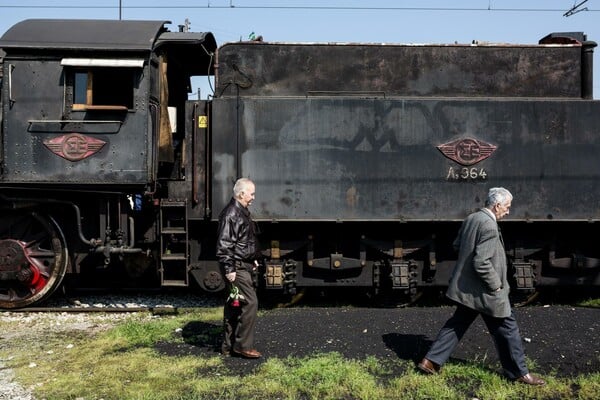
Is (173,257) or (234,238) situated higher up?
(234,238)

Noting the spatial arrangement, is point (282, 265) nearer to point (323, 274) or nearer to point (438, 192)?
point (323, 274)

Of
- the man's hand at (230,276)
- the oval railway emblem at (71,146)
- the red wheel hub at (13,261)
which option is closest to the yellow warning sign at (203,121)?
the oval railway emblem at (71,146)

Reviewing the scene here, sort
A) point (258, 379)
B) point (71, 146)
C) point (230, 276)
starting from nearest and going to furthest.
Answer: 1. point (258, 379)
2. point (230, 276)
3. point (71, 146)

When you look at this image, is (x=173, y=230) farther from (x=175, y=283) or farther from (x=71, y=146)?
(x=71, y=146)

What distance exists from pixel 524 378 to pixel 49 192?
6204 mm

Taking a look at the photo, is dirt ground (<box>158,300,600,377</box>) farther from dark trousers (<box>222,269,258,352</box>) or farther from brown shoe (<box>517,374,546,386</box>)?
brown shoe (<box>517,374,546,386</box>)

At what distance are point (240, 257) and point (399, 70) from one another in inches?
155

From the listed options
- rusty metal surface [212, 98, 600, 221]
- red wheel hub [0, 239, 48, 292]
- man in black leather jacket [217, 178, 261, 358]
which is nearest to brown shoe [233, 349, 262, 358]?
man in black leather jacket [217, 178, 261, 358]

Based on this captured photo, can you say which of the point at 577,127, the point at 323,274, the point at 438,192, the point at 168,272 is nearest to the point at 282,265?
the point at 323,274

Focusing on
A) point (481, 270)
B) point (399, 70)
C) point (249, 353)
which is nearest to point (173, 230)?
point (249, 353)

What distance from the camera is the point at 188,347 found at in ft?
19.1

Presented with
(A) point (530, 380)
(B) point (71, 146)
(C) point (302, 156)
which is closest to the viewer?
(A) point (530, 380)

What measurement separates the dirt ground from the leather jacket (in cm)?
94

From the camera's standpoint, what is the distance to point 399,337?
5949 mm
